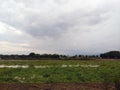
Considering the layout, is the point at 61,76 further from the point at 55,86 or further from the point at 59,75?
the point at 55,86

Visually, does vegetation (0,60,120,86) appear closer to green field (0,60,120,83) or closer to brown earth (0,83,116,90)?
green field (0,60,120,83)

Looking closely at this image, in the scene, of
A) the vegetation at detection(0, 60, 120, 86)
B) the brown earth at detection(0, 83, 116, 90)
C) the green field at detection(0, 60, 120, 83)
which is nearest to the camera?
the brown earth at detection(0, 83, 116, 90)

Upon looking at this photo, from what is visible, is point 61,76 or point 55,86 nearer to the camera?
point 55,86

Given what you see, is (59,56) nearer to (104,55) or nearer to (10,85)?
(104,55)

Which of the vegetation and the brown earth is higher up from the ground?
the vegetation

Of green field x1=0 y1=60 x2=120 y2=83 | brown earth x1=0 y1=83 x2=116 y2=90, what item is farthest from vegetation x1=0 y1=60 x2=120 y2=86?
brown earth x1=0 y1=83 x2=116 y2=90

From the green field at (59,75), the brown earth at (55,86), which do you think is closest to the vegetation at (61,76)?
the green field at (59,75)

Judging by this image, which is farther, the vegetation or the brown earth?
the vegetation

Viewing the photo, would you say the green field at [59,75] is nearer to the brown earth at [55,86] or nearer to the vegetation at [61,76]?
the vegetation at [61,76]

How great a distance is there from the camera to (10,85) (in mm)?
16031

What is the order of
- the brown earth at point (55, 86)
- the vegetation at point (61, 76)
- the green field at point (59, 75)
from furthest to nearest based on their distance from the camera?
1. the green field at point (59, 75)
2. the vegetation at point (61, 76)
3. the brown earth at point (55, 86)

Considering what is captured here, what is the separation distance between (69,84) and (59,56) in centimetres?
4590

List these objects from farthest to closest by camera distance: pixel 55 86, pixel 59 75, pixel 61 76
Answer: pixel 59 75 < pixel 61 76 < pixel 55 86

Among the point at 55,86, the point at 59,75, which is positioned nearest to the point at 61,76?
the point at 59,75
